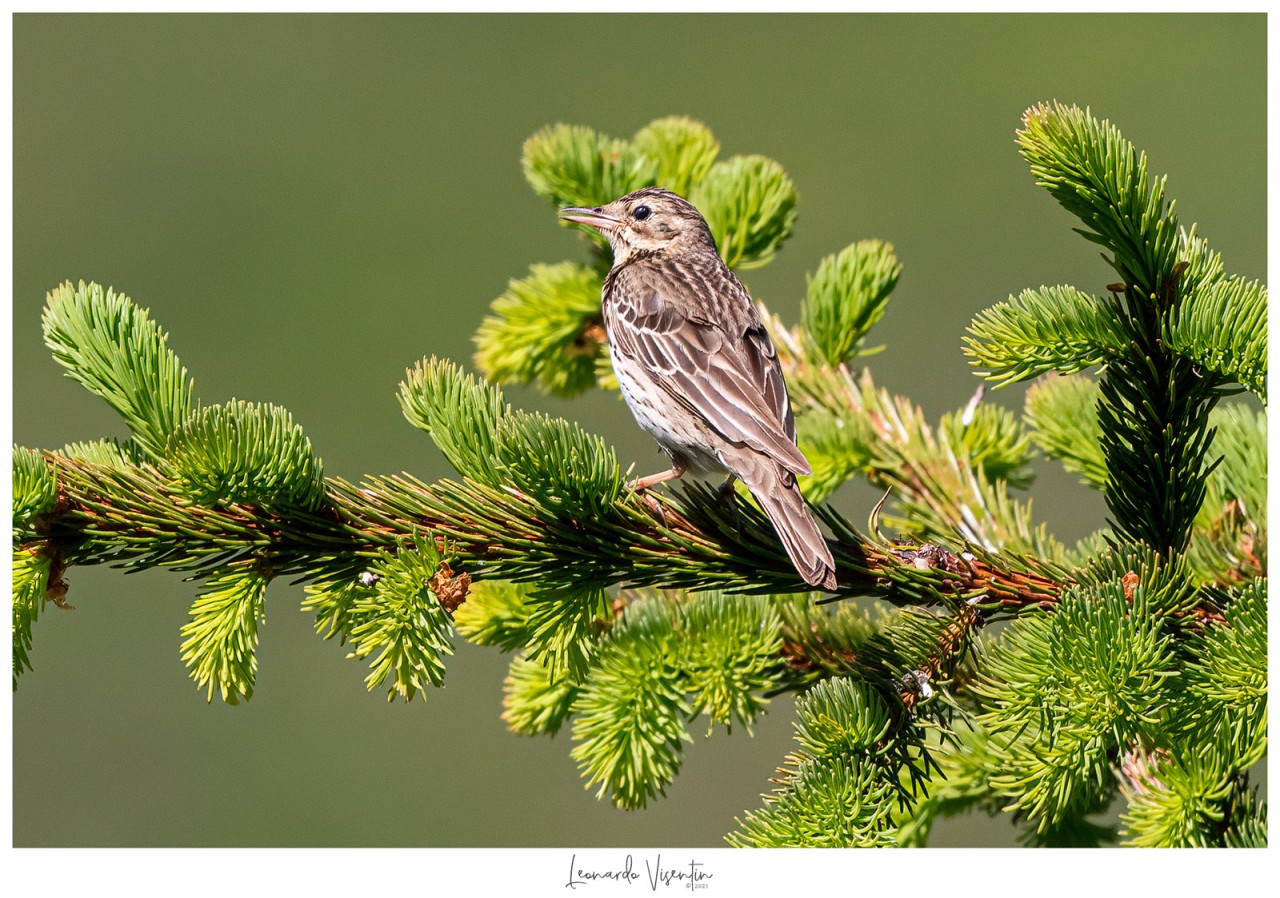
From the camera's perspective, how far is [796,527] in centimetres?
247

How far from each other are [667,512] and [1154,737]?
3.38 ft

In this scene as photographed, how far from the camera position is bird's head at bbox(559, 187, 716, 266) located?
3992 millimetres

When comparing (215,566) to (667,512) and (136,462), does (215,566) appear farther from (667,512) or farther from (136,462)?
(667,512)

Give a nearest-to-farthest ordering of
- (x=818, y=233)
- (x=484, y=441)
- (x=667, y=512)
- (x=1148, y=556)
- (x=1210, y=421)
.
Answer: (x=1148, y=556), (x=484, y=441), (x=667, y=512), (x=1210, y=421), (x=818, y=233)

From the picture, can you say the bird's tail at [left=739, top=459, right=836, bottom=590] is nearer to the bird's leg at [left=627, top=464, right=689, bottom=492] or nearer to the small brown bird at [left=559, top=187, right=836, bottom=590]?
the small brown bird at [left=559, top=187, right=836, bottom=590]

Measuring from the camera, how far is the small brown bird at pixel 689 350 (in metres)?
3.20

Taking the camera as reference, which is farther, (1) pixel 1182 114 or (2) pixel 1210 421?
(1) pixel 1182 114

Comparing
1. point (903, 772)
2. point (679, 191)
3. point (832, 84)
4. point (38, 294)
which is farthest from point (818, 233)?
point (903, 772)

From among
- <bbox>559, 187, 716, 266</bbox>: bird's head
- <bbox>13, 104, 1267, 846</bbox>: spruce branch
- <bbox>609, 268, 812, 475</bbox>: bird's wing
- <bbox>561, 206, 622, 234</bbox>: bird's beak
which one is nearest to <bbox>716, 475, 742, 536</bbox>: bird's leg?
<bbox>13, 104, 1267, 846</bbox>: spruce branch

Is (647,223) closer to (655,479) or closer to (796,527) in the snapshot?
(655,479)

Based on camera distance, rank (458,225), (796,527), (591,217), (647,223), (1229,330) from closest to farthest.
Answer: (1229,330)
(796,527)
(591,217)
(647,223)
(458,225)

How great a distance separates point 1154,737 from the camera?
2.23 metres
